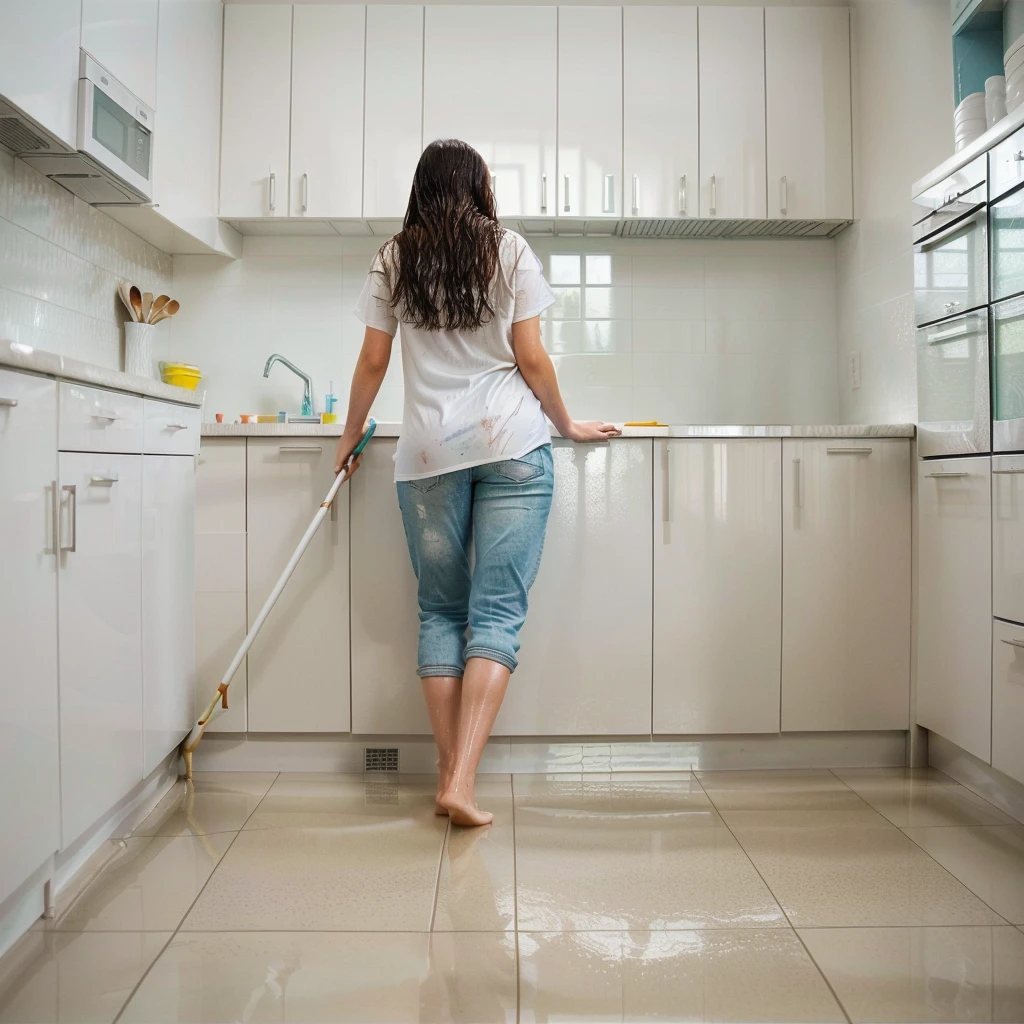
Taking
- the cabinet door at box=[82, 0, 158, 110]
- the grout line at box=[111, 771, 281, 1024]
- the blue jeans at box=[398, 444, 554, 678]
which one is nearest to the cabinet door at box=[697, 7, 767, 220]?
the blue jeans at box=[398, 444, 554, 678]

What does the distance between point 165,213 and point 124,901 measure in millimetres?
1861

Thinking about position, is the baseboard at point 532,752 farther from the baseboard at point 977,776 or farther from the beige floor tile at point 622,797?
the baseboard at point 977,776

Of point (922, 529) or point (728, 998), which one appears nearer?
point (728, 998)

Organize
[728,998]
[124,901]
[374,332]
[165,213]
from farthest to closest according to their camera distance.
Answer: [165,213] → [374,332] → [124,901] → [728,998]

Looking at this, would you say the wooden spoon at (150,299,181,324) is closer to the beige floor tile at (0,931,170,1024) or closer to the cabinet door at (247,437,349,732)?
the cabinet door at (247,437,349,732)

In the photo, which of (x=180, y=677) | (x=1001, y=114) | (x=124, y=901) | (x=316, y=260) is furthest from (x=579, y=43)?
(x=124, y=901)

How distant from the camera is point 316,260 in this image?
324cm

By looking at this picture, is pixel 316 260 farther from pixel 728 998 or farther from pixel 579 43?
pixel 728 998

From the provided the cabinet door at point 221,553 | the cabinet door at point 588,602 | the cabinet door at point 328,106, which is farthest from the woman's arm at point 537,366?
the cabinet door at point 328,106

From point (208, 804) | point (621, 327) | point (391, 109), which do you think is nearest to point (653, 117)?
point (621, 327)

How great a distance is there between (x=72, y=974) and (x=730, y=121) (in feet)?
9.50

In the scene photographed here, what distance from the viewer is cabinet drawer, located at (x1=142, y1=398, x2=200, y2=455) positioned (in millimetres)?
2031

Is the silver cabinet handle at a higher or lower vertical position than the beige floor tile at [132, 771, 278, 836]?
higher

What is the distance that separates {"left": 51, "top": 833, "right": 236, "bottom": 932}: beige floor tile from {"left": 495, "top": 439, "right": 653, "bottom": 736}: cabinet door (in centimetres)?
85
